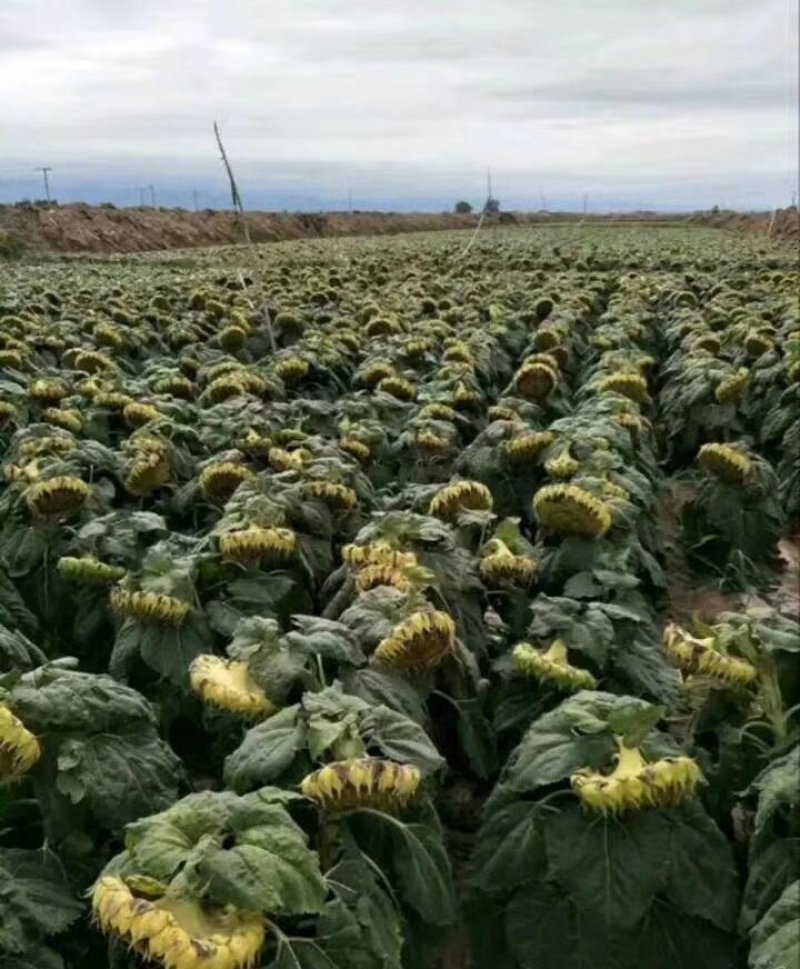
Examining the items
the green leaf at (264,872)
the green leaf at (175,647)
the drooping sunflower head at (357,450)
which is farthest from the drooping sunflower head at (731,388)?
the green leaf at (264,872)

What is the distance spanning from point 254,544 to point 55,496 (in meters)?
1.14

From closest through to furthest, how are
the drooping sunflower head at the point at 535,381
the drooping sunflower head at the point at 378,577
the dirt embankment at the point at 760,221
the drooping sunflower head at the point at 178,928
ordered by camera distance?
the drooping sunflower head at the point at 178,928
the drooping sunflower head at the point at 378,577
the drooping sunflower head at the point at 535,381
the dirt embankment at the point at 760,221

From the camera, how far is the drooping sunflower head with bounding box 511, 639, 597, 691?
2912 millimetres

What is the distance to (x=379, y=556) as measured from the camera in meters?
3.50

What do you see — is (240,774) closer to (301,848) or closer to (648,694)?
(301,848)

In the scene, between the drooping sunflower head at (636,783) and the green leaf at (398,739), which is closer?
the drooping sunflower head at (636,783)

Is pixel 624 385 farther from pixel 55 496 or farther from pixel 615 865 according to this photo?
pixel 615 865

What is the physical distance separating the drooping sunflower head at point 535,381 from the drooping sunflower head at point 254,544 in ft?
12.8

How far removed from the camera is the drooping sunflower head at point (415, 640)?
289cm

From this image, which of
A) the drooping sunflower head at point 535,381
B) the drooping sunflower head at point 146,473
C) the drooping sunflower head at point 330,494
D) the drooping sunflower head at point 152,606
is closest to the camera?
the drooping sunflower head at point 152,606

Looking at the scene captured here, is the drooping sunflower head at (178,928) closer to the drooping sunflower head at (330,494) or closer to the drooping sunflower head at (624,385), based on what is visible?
the drooping sunflower head at (330,494)

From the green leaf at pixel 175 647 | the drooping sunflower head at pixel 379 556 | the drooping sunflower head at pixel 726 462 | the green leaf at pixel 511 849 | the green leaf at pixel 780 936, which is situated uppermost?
Result: the drooping sunflower head at pixel 379 556

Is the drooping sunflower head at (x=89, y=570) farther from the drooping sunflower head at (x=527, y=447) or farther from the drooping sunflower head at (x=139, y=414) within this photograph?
the drooping sunflower head at (x=139, y=414)

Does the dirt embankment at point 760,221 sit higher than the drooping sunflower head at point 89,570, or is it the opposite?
the dirt embankment at point 760,221
